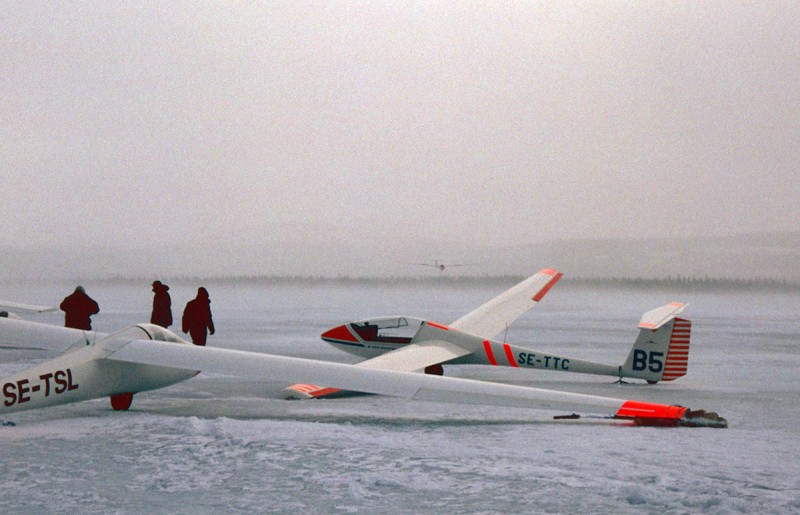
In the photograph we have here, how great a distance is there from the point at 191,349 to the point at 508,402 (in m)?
6.07

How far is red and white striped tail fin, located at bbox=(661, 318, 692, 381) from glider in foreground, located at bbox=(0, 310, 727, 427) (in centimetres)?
507

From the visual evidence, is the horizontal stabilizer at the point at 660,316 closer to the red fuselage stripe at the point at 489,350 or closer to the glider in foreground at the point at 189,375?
the red fuselage stripe at the point at 489,350

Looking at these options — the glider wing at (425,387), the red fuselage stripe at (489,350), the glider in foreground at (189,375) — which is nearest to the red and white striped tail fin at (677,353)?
the red fuselage stripe at (489,350)

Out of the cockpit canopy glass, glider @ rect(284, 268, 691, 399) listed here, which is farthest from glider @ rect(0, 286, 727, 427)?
the cockpit canopy glass

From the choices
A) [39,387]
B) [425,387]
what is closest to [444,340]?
[425,387]

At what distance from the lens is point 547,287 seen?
1110 inches

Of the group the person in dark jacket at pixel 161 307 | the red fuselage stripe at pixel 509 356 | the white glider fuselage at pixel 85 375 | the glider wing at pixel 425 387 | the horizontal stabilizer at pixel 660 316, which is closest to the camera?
the glider wing at pixel 425 387

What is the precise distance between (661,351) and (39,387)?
14300mm

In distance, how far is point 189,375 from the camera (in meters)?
16.2

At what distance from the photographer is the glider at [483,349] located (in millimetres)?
19219

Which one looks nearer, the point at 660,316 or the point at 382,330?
the point at 660,316

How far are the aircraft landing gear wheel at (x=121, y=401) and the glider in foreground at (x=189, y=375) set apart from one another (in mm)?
19

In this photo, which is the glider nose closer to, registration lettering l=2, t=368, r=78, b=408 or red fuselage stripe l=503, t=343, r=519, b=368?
red fuselage stripe l=503, t=343, r=519, b=368

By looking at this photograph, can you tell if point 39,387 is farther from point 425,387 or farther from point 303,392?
point 425,387
